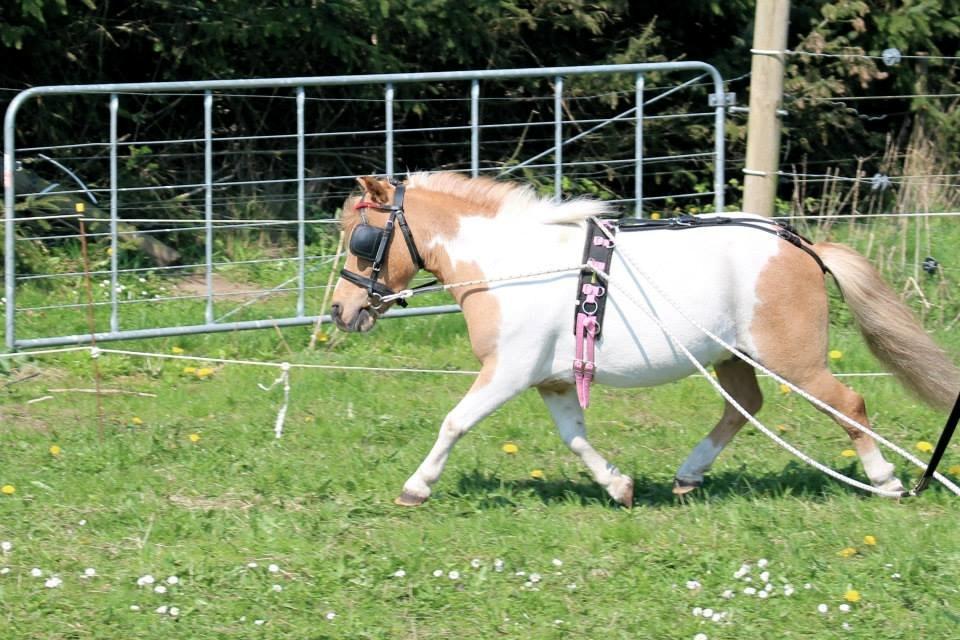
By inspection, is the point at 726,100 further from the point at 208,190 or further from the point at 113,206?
the point at 113,206

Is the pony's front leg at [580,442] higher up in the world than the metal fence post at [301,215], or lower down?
lower down

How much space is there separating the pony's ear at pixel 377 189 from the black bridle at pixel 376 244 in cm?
3

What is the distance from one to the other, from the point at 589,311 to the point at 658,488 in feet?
3.74

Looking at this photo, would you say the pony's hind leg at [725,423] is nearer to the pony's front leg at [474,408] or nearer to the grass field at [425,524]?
the grass field at [425,524]

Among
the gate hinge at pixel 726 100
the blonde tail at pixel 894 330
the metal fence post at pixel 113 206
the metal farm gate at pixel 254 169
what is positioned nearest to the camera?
the blonde tail at pixel 894 330

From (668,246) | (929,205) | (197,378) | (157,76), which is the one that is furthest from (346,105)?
(668,246)

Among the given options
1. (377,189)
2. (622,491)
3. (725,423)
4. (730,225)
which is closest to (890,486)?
(725,423)

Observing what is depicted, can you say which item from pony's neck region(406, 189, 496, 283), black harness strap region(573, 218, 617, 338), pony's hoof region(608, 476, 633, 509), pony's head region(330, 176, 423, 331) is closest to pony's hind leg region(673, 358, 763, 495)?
pony's hoof region(608, 476, 633, 509)

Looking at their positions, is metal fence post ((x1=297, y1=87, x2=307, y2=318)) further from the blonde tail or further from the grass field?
the blonde tail

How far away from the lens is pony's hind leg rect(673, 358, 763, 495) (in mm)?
6625

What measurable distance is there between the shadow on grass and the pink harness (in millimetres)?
611

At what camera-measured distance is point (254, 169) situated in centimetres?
1213

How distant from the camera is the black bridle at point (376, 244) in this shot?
6262mm

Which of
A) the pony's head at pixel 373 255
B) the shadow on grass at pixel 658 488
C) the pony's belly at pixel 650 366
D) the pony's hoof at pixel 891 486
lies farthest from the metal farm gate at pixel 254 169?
the pony's hoof at pixel 891 486
